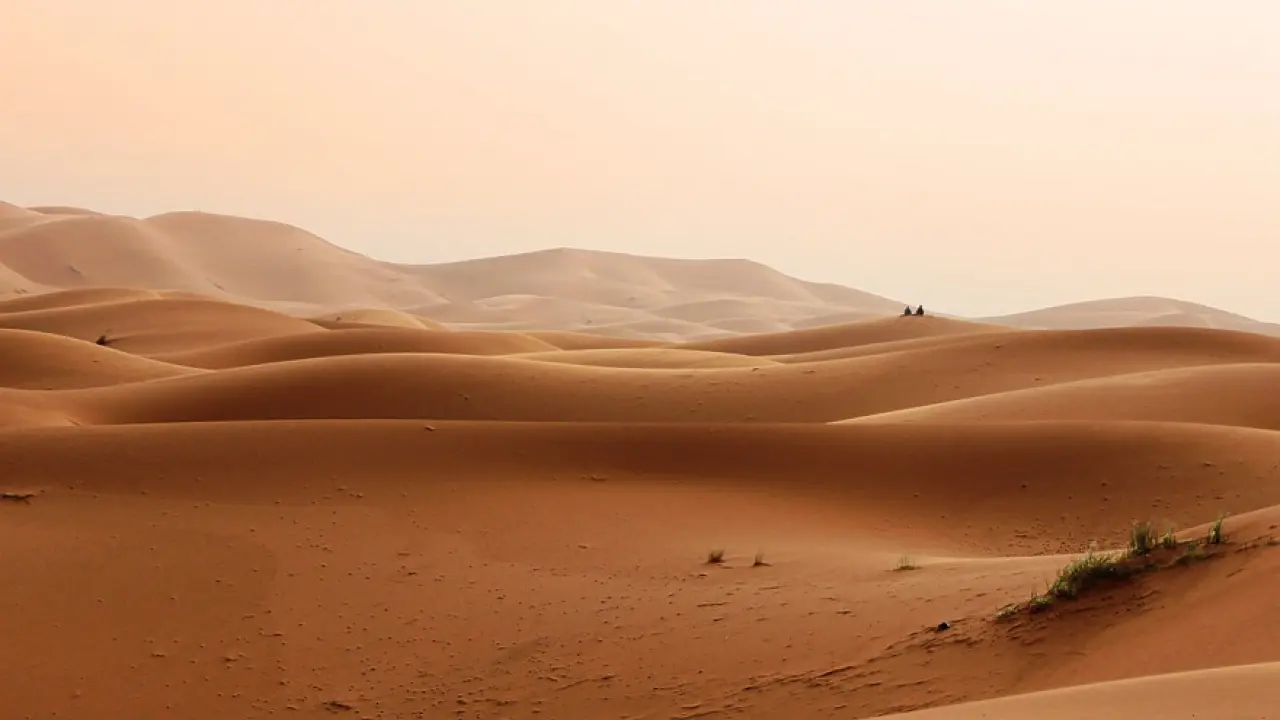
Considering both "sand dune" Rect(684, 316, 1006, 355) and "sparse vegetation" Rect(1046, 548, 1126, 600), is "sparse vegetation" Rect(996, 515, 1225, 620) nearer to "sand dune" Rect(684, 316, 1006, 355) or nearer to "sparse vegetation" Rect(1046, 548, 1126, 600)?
"sparse vegetation" Rect(1046, 548, 1126, 600)

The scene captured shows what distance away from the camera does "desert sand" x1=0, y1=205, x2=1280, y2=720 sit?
18.9 feet

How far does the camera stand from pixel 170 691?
7.13 meters

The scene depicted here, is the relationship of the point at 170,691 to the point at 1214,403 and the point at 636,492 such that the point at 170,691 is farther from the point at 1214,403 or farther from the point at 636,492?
the point at 1214,403

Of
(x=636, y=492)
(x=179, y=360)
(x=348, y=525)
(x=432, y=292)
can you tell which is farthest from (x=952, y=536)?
(x=432, y=292)

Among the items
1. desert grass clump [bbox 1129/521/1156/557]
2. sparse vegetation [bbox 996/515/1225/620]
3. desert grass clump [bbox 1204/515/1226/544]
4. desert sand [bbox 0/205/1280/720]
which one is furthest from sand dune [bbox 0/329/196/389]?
desert grass clump [bbox 1204/515/1226/544]

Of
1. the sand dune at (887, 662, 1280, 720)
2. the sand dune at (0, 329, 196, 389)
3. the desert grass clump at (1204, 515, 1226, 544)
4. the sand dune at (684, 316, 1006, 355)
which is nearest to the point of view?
the sand dune at (887, 662, 1280, 720)

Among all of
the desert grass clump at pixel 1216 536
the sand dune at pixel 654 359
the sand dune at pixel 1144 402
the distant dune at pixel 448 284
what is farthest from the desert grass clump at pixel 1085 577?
the distant dune at pixel 448 284

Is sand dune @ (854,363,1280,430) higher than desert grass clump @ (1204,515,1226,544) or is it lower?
higher

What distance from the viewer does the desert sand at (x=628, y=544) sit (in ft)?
18.9

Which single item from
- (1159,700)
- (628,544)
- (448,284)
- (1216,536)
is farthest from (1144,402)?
(448,284)

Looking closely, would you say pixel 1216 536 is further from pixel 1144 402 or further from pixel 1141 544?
pixel 1144 402

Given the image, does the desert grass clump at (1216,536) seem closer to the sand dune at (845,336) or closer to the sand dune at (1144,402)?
the sand dune at (1144,402)

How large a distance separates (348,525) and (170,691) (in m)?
2.70

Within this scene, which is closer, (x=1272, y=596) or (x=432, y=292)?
(x=1272, y=596)
